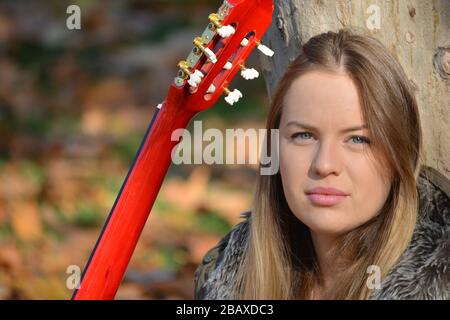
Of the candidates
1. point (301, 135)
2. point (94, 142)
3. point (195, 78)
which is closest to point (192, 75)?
point (195, 78)

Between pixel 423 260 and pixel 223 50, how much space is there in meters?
0.46

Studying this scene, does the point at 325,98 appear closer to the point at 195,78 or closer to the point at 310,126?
the point at 310,126

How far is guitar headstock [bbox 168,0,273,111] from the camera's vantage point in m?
1.69

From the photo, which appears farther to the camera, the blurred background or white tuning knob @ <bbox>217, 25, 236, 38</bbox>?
the blurred background

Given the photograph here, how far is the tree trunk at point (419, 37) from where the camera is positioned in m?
1.88

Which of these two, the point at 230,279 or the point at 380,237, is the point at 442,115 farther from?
the point at 230,279

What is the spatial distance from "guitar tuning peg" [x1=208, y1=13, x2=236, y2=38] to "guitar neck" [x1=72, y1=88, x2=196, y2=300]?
0.60 feet

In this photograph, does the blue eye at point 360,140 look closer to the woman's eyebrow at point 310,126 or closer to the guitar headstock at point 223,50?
the woman's eyebrow at point 310,126

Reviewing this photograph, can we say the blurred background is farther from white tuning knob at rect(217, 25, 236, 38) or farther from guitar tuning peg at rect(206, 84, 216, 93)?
white tuning knob at rect(217, 25, 236, 38)

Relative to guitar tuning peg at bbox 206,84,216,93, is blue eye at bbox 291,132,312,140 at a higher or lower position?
lower

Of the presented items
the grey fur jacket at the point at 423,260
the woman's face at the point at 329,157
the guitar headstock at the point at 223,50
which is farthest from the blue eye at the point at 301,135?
the grey fur jacket at the point at 423,260

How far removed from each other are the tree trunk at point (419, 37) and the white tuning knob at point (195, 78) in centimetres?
28

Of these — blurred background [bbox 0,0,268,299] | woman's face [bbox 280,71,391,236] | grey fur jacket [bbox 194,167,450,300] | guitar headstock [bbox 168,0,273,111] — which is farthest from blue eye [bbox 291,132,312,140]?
blurred background [bbox 0,0,268,299]

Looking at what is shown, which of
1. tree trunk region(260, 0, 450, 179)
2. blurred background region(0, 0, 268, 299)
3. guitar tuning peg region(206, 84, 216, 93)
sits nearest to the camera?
guitar tuning peg region(206, 84, 216, 93)
